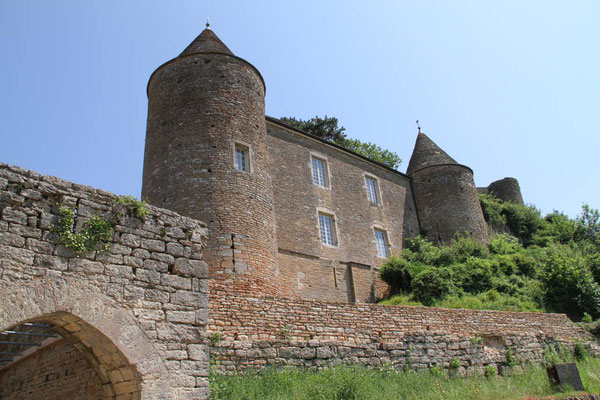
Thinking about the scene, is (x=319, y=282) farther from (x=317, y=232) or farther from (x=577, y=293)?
(x=577, y=293)

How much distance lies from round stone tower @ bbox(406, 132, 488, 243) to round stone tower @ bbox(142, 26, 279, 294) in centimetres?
1225

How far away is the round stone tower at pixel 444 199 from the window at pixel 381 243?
11.3 ft

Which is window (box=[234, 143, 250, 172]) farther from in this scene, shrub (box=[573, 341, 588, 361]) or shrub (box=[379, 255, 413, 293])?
shrub (box=[573, 341, 588, 361])

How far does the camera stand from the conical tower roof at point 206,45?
15.9m

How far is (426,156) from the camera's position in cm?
2725

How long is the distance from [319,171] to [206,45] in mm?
7073

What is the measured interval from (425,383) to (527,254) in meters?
15.6

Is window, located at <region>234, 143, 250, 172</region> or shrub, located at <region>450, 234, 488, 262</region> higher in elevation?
window, located at <region>234, 143, 250, 172</region>

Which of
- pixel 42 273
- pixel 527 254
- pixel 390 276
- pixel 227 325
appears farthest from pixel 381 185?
pixel 42 273

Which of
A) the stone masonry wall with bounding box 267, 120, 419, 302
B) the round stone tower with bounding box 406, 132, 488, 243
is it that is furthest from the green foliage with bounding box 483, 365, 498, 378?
the round stone tower with bounding box 406, 132, 488, 243

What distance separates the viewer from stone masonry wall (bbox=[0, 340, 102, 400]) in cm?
824

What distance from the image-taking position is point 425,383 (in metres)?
9.85

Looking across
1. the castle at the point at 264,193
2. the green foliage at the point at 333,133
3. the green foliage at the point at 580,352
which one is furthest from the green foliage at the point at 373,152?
the green foliage at the point at 580,352

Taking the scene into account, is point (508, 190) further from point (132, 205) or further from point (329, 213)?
point (132, 205)
